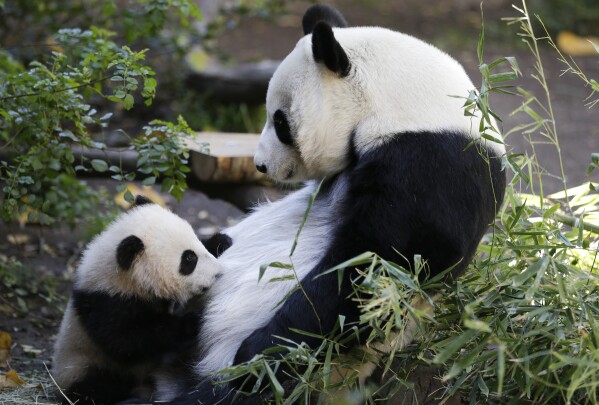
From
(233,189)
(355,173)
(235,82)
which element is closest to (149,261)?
(355,173)

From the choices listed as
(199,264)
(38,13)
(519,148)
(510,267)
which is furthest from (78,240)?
(519,148)

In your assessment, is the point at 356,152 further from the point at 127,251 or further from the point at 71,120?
the point at 71,120

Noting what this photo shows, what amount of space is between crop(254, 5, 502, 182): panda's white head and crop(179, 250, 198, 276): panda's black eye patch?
0.50 m

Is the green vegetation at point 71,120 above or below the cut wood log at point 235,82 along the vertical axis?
above

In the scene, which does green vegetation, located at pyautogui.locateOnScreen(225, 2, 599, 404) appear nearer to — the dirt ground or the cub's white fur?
the cub's white fur

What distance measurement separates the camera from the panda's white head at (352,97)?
2.77m

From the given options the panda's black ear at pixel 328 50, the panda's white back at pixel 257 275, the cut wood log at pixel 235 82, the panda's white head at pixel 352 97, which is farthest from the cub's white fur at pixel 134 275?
the cut wood log at pixel 235 82

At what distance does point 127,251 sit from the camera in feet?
10.1

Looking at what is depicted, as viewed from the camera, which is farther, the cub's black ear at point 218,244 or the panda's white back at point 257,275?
the cub's black ear at point 218,244

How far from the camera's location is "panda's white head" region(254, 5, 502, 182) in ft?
9.08

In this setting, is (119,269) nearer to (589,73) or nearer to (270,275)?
(270,275)

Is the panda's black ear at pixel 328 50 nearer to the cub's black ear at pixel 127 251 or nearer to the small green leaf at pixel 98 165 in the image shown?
the cub's black ear at pixel 127 251

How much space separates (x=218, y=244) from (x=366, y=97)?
1.05 m

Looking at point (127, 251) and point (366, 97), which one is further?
point (127, 251)
